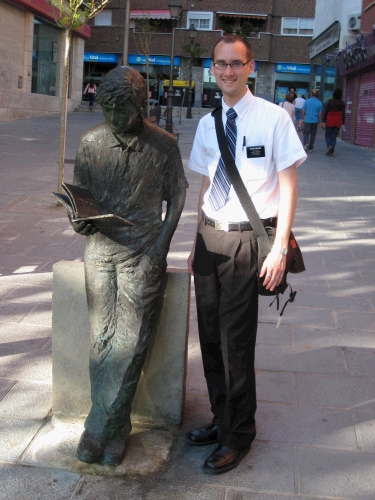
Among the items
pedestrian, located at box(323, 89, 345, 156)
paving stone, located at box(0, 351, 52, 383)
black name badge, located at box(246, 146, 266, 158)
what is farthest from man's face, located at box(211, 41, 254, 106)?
pedestrian, located at box(323, 89, 345, 156)

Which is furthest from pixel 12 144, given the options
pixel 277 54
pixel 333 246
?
pixel 277 54

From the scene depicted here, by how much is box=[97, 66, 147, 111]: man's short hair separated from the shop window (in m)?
24.5

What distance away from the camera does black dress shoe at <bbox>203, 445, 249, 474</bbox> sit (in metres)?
3.03

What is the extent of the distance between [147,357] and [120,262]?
59 centimetres

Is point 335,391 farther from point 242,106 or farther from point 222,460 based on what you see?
point 242,106

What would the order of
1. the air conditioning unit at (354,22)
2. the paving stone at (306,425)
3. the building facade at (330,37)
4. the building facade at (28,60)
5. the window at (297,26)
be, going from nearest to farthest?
the paving stone at (306,425) → the building facade at (28,60) → the air conditioning unit at (354,22) → the building facade at (330,37) → the window at (297,26)

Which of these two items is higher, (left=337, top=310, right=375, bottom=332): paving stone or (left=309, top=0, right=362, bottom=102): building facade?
(left=309, top=0, right=362, bottom=102): building facade

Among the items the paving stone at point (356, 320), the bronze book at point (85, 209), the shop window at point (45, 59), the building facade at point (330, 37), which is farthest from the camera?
the shop window at point (45, 59)

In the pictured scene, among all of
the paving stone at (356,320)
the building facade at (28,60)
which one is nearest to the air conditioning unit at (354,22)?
the building facade at (28,60)

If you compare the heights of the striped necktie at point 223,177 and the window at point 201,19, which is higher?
the window at point 201,19

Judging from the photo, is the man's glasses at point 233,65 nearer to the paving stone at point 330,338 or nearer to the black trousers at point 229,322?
the black trousers at point 229,322

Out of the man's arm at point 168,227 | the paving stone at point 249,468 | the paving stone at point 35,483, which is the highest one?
the man's arm at point 168,227

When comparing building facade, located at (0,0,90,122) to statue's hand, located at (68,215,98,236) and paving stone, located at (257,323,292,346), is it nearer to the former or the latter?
paving stone, located at (257,323,292,346)

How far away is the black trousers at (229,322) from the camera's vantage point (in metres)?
2.91
